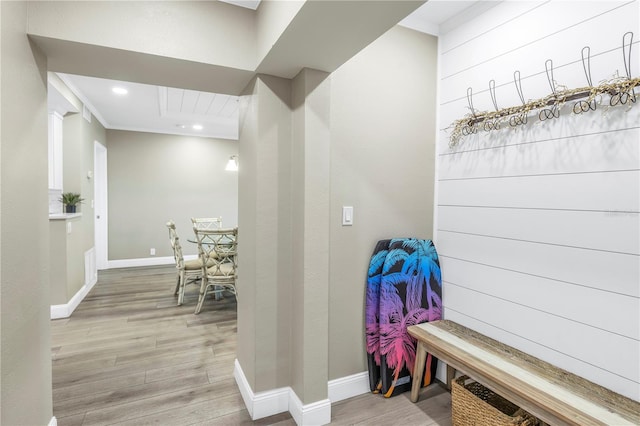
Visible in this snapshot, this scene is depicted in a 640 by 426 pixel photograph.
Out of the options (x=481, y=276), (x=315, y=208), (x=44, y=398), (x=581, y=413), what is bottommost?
(x=44, y=398)

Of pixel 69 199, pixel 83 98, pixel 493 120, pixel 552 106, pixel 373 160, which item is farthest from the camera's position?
pixel 83 98

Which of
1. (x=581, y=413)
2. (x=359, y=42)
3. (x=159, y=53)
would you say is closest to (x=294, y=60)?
(x=359, y=42)

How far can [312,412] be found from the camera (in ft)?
6.15

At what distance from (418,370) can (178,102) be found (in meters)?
4.16

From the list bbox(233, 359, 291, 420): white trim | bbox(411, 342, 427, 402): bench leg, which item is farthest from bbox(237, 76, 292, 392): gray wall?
bbox(411, 342, 427, 402): bench leg

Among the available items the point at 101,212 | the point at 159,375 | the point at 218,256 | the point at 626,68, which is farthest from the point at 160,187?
the point at 626,68

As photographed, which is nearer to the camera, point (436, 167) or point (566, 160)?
point (566, 160)

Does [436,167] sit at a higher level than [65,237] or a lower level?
higher

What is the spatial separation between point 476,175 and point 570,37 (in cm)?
83

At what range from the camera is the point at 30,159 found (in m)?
1.51

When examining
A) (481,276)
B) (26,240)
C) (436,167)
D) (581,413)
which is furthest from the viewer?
(436,167)

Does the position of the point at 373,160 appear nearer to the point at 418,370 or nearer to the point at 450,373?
the point at 418,370

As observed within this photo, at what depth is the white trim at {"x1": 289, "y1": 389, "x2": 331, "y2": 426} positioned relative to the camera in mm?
1856

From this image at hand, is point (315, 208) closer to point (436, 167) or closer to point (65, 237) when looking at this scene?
point (436, 167)
